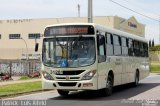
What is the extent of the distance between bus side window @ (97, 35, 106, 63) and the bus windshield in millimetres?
405

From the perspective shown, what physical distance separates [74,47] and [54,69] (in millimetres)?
1205

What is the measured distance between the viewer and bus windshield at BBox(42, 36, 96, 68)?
18812 millimetres

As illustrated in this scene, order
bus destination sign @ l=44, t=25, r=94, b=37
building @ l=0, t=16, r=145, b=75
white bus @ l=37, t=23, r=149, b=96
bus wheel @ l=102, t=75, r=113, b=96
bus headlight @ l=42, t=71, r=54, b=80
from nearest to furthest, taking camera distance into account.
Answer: white bus @ l=37, t=23, r=149, b=96 < bus headlight @ l=42, t=71, r=54, b=80 < bus destination sign @ l=44, t=25, r=94, b=37 < bus wheel @ l=102, t=75, r=113, b=96 < building @ l=0, t=16, r=145, b=75

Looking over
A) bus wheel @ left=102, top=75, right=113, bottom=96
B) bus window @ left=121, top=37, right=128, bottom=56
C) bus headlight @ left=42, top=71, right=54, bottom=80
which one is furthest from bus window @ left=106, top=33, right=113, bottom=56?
bus headlight @ left=42, top=71, right=54, bottom=80

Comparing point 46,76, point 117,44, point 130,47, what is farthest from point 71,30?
point 130,47

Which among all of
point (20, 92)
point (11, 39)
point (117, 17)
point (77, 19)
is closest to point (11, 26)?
point (11, 39)

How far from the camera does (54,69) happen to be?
62.3 ft

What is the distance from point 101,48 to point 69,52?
4.83 feet

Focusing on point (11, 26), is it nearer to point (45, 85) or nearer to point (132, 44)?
point (132, 44)

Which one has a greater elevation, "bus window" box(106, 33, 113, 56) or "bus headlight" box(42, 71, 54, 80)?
"bus window" box(106, 33, 113, 56)

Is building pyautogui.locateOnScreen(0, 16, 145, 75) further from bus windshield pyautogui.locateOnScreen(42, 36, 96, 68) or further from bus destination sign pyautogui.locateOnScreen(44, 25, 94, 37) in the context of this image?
bus windshield pyautogui.locateOnScreen(42, 36, 96, 68)

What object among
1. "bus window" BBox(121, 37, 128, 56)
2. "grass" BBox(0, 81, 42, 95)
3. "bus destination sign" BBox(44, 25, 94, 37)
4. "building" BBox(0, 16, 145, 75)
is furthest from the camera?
"building" BBox(0, 16, 145, 75)

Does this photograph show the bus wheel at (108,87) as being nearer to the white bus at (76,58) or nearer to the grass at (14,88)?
the white bus at (76,58)

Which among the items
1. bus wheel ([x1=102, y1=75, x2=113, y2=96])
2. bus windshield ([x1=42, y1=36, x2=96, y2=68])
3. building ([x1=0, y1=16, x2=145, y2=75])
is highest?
building ([x1=0, y1=16, x2=145, y2=75])
